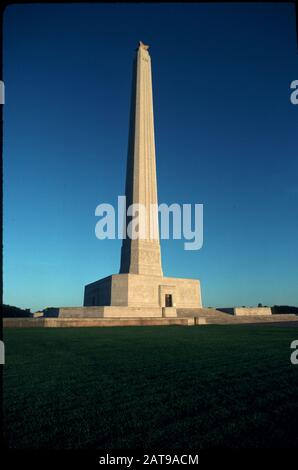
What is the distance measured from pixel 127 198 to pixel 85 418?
2862cm

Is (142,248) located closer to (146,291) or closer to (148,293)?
(146,291)

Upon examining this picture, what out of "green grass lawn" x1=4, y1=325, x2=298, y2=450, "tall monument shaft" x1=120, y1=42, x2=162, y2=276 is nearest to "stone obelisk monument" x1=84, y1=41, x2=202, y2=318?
"tall monument shaft" x1=120, y1=42, x2=162, y2=276

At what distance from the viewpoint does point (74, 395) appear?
3520mm

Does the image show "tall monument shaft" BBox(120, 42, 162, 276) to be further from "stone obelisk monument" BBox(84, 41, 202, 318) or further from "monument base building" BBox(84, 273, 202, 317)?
"monument base building" BBox(84, 273, 202, 317)

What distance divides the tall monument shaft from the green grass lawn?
23.8 metres

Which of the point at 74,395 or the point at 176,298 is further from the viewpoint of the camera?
the point at 176,298

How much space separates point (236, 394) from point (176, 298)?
26.9 m

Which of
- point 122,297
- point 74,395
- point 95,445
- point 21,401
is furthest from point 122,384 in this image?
point 122,297

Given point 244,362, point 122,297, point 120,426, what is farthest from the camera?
point 122,297

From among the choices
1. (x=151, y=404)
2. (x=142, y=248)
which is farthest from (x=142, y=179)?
(x=151, y=404)

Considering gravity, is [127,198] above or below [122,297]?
above

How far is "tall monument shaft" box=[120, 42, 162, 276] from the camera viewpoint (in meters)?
29.5
